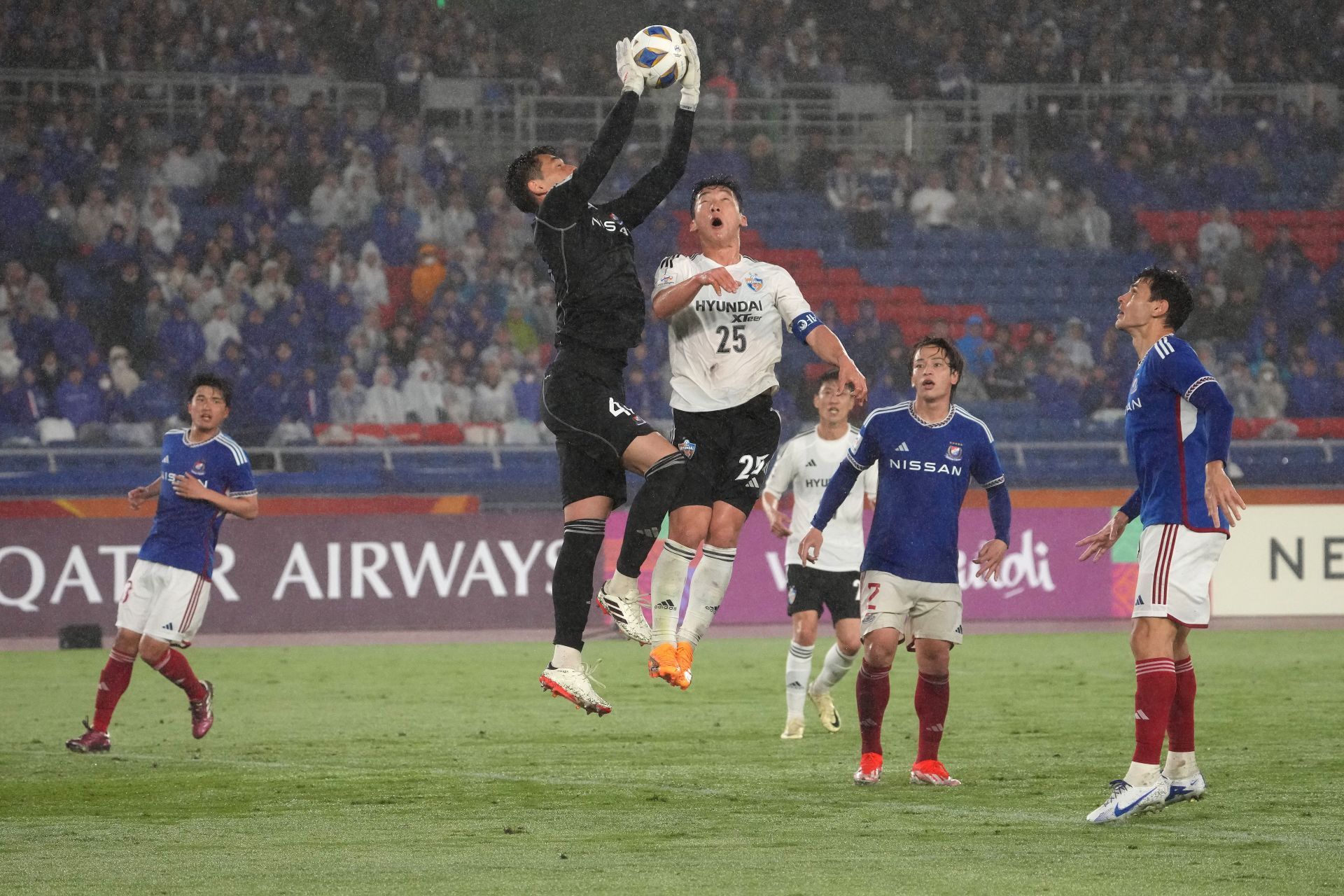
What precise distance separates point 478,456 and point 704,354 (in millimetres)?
12199

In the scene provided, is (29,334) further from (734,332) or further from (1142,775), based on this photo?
(1142,775)

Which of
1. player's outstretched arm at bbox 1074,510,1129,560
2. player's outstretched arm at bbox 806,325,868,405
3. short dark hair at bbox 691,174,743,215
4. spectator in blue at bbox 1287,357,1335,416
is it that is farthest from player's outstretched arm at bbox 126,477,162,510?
spectator in blue at bbox 1287,357,1335,416

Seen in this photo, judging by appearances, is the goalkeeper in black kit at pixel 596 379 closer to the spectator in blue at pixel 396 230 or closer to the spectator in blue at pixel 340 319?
the spectator in blue at pixel 340 319

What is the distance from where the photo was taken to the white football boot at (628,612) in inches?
278

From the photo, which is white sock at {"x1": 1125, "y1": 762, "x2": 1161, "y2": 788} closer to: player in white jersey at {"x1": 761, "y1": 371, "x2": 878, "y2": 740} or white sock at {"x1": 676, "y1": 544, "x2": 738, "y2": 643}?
white sock at {"x1": 676, "y1": 544, "x2": 738, "y2": 643}

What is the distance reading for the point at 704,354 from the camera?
7.52 meters

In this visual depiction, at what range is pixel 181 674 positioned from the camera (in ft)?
33.9

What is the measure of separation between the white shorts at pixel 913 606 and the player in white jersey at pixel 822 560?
2003 mm

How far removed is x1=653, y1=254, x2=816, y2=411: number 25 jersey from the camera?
7461 mm

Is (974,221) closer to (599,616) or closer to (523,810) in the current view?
(599,616)

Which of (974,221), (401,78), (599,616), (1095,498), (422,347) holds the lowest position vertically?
(599,616)

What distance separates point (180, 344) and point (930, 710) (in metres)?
14.1

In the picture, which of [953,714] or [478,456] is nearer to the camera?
[953,714]

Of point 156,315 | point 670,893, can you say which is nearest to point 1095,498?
point 156,315
